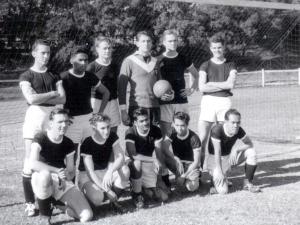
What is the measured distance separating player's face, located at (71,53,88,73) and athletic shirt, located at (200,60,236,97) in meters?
1.66

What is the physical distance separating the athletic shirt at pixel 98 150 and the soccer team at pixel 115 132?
0.04 ft

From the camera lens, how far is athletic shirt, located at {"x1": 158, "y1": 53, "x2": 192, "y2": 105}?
Answer: 5922mm

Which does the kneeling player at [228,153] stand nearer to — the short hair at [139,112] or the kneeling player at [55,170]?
the short hair at [139,112]

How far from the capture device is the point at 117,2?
11.8m

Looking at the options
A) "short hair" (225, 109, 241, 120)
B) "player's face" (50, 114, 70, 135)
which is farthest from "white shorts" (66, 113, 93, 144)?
"short hair" (225, 109, 241, 120)

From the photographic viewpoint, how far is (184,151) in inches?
226

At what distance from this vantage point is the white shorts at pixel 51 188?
4406 millimetres

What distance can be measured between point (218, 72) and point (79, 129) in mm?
1961

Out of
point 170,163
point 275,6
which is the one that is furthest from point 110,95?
point 275,6

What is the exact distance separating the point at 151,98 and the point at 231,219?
181 cm

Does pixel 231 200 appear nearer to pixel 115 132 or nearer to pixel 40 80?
pixel 115 132

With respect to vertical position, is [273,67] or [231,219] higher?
[273,67]

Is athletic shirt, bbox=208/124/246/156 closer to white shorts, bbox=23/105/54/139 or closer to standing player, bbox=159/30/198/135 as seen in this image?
standing player, bbox=159/30/198/135

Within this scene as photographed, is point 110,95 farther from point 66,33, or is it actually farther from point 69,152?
point 66,33
